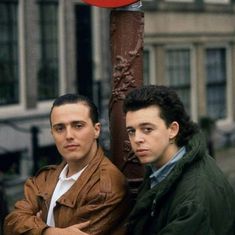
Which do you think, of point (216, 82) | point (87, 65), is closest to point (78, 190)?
point (87, 65)

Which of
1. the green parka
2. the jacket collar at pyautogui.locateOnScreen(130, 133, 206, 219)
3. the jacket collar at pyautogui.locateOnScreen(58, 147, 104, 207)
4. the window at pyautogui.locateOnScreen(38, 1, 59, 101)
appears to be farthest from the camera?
the window at pyautogui.locateOnScreen(38, 1, 59, 101)

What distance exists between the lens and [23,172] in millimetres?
12312

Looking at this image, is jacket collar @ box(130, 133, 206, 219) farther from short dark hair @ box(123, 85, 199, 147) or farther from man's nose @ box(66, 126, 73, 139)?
man's nose @ box(66, 126, 73, 139)

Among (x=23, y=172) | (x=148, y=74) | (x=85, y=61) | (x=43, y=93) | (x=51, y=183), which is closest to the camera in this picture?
(x=51, y=183)

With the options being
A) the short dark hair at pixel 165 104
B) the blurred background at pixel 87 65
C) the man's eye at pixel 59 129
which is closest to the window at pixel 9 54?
the blurred background at pixel 87 65

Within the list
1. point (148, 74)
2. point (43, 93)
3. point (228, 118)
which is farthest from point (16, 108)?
point (228, 118)

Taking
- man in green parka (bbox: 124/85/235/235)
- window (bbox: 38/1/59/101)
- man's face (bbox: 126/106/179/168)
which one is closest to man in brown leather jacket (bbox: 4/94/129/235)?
man in green parka (bbox: 124/85/235/235)

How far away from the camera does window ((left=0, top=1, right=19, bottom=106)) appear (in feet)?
40.3

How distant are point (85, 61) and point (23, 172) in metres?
3.06

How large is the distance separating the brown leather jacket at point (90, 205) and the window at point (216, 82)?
1533 centimetres

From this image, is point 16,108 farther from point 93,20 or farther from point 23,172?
point 93,20

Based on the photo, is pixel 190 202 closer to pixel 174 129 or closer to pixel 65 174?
pixel 174 129

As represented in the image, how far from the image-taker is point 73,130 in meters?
2.93

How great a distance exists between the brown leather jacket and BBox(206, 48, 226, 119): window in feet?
50.3
